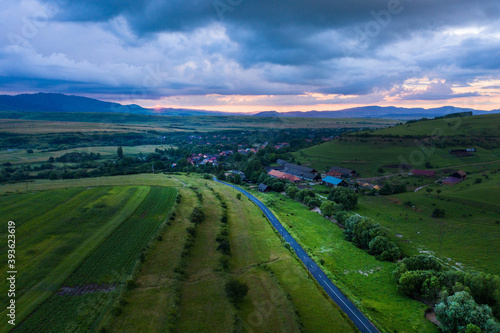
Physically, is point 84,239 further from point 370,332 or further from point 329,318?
point 370,332

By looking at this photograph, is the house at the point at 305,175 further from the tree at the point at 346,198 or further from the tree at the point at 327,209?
the tree at the point at 327,209

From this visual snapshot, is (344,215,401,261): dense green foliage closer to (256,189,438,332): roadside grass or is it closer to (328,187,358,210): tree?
(256,189,438,332): roadside grass

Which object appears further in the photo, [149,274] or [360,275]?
[360,275]

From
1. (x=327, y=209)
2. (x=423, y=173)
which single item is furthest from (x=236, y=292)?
(x=423, y=173)

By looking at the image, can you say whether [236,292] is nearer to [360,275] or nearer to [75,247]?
[360,275]

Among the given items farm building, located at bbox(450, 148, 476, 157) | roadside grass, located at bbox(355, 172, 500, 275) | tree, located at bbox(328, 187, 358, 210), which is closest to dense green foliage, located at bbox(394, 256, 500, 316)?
roadside grass, located at bbox(355, 172, 500, 275)
